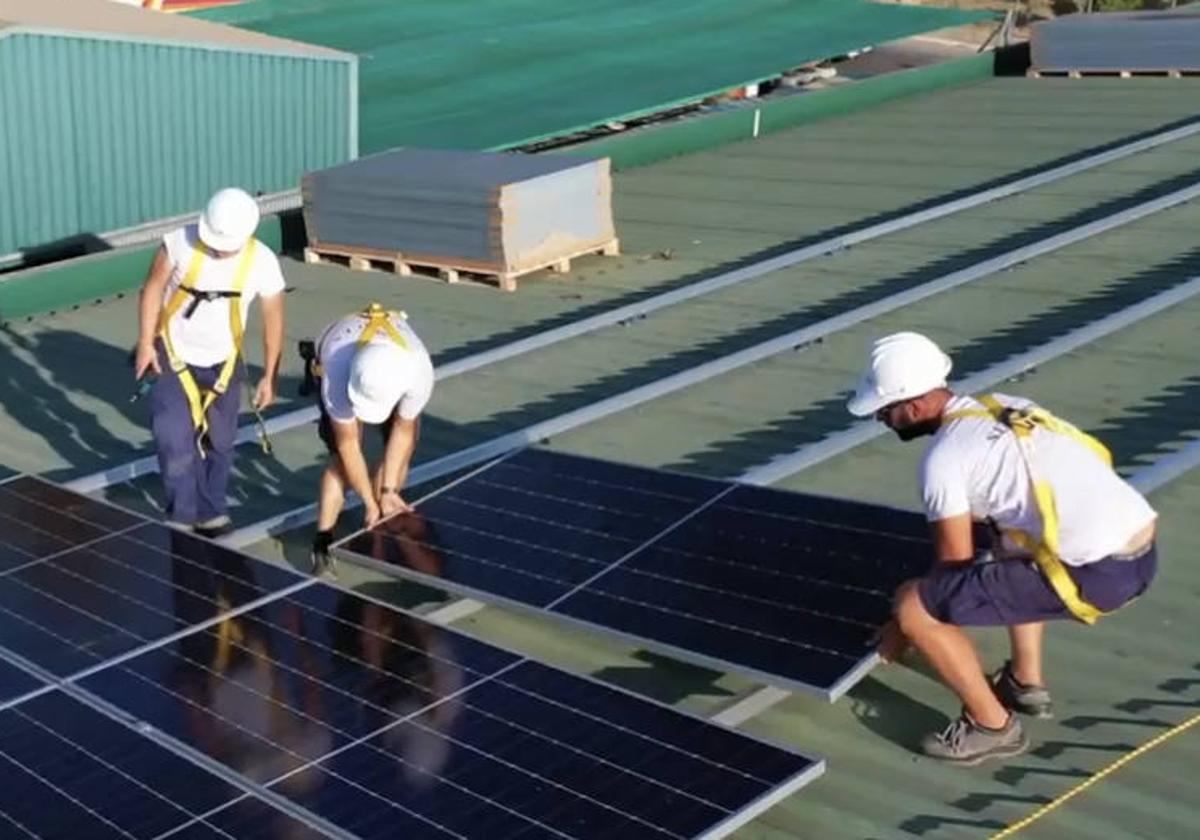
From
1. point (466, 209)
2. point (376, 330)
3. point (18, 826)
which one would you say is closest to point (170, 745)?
point (18, 826)

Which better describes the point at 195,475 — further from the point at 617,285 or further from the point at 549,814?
the point at 617,285

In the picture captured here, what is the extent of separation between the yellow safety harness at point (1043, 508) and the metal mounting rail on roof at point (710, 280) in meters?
5.58

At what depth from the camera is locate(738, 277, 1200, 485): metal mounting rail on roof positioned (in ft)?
31.0

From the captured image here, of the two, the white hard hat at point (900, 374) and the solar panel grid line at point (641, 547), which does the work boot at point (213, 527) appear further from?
the white hard hat at point (900, 374)

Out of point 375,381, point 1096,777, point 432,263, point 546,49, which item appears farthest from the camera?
point 546,49

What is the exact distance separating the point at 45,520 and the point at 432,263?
6.92m

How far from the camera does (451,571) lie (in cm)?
805

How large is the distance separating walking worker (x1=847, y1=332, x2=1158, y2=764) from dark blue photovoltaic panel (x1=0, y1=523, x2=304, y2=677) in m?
3.17

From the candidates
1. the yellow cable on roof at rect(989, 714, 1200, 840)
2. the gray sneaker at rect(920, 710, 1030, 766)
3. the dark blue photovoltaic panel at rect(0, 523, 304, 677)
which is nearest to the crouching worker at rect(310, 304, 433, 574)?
the dark blue photovoltaic panel at rect(0, 523, 304, 677)

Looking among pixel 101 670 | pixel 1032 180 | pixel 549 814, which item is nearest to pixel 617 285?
pixel 1032 180

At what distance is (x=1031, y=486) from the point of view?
6348 millimetres

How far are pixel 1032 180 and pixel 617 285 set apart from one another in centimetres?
500

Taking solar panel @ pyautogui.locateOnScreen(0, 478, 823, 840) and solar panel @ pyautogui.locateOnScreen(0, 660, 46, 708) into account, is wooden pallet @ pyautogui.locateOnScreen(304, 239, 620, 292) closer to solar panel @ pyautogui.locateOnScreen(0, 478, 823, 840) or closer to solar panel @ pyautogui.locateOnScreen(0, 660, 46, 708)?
solar panel @ pyautogui.locateOnScreen(0, 478, 823, 840)

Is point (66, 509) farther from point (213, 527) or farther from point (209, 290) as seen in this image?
point (209, 290)
